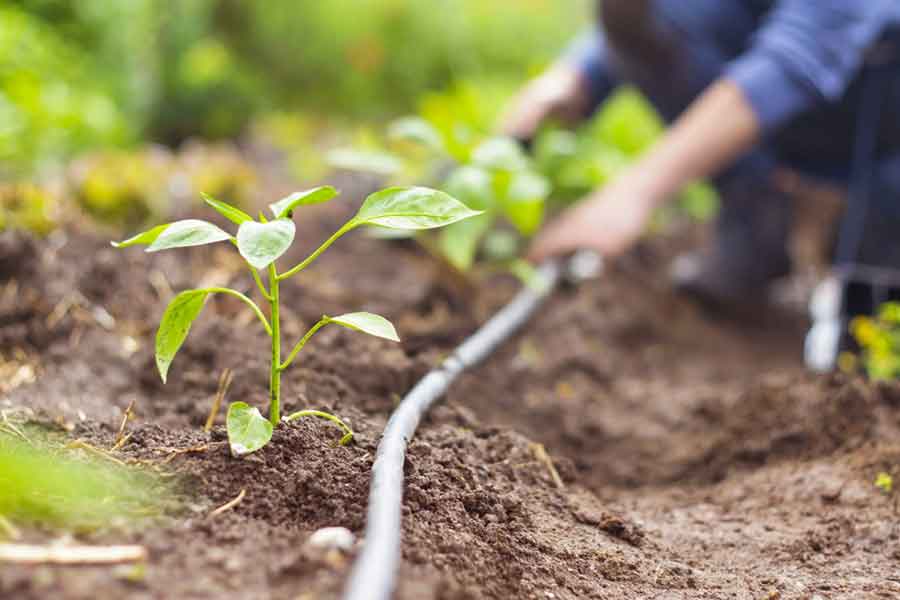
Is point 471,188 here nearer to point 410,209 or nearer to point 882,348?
point 410,209

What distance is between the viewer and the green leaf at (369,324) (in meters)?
1.11

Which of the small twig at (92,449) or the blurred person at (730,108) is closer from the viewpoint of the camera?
the small twig at (92,449)

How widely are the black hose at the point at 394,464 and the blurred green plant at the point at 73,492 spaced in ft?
0.88

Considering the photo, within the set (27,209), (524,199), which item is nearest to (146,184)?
(27,209)

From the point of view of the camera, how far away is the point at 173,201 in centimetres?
272

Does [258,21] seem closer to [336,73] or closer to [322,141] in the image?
[336,73]

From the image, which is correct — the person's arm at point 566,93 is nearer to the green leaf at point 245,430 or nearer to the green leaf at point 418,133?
the green leaf at point 418,133

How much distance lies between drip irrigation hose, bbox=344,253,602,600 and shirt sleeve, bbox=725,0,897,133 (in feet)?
2.08

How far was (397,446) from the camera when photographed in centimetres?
118

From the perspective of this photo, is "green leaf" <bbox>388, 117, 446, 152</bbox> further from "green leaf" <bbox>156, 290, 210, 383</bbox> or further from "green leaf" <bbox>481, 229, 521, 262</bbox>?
"green leaf" <bbox>156, 290, 210, 383</bbox>

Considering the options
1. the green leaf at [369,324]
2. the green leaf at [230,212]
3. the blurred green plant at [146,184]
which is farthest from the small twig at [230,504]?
the blurred green plant at [146,184]

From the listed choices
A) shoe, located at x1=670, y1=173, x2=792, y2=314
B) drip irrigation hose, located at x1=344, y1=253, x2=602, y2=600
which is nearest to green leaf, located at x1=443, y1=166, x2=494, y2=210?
drip irrigation hose, located at x1=344, y1=253, x2=602, y2=600

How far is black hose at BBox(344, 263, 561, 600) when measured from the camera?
798mm

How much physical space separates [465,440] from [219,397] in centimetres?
42
